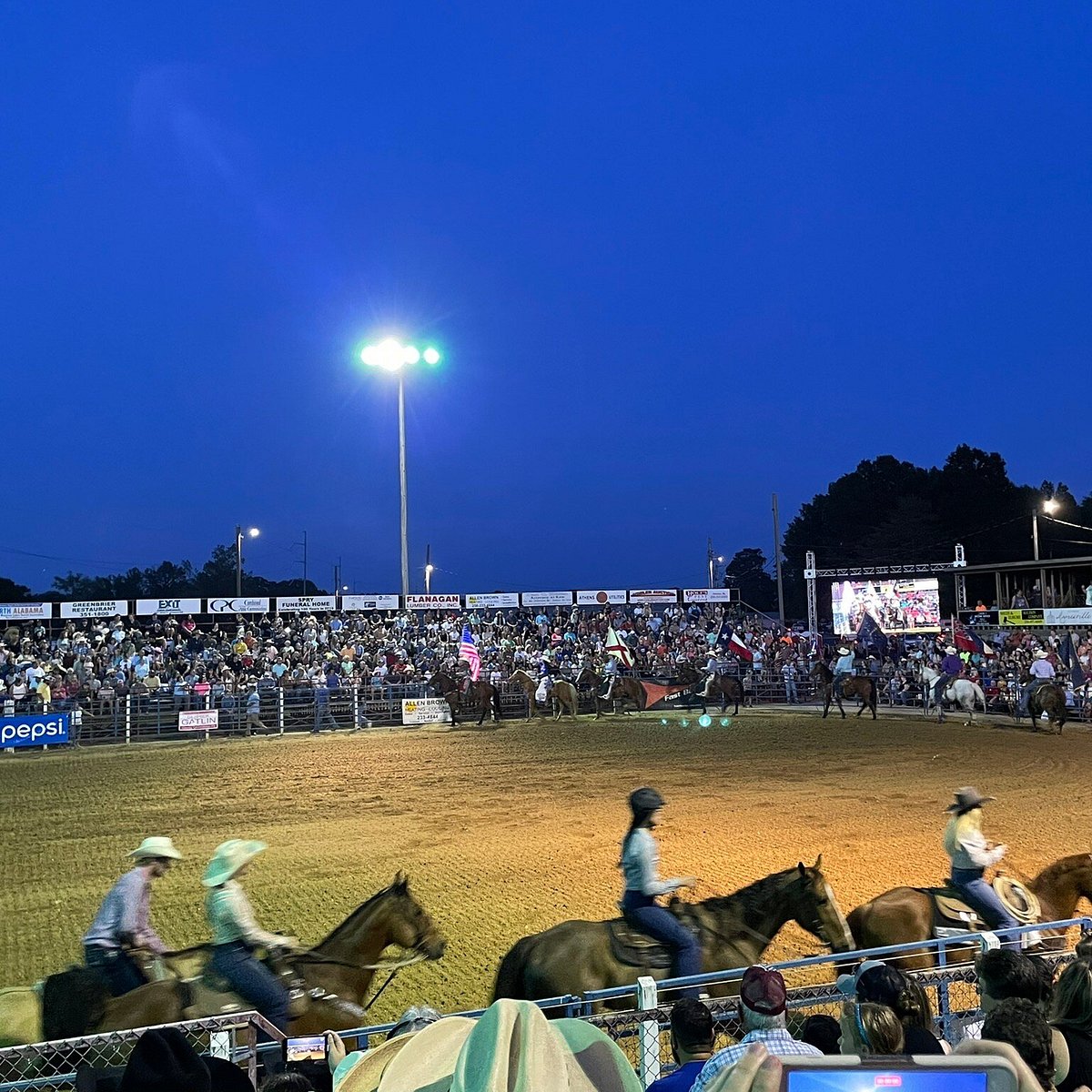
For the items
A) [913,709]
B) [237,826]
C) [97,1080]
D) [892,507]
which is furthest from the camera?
[892,507]

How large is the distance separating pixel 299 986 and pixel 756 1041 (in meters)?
4.21

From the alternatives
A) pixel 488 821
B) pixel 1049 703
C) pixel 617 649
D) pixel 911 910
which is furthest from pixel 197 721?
pixel 911 910

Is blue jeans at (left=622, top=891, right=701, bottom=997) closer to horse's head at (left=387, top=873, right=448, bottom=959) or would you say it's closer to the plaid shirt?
horse's head at (left=387, top=873, right=448, bottom=959)

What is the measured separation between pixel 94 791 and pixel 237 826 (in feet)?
16.5

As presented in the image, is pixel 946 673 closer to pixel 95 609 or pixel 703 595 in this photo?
pixel 703 595

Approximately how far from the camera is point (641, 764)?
1866cm

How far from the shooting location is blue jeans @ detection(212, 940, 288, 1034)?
5043mm

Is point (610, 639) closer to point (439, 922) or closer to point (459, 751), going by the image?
point (459, 751)

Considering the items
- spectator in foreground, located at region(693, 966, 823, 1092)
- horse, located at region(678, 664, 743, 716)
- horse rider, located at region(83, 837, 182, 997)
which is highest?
spectator in foreground, located at region(693, 966, 823, 1092)

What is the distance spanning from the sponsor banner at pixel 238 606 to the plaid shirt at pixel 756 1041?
3699cm

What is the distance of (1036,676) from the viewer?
2616 centimetres

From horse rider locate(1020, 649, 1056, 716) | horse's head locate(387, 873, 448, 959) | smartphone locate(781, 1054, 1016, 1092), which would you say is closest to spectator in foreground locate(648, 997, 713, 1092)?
Result: smartphone locate(781, 1054, 1016, 1092)

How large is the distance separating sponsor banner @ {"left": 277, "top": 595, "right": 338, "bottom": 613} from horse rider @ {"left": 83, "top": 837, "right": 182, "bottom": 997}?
3448 cm

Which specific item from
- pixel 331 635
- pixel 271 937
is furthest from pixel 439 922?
pixel 331 635
